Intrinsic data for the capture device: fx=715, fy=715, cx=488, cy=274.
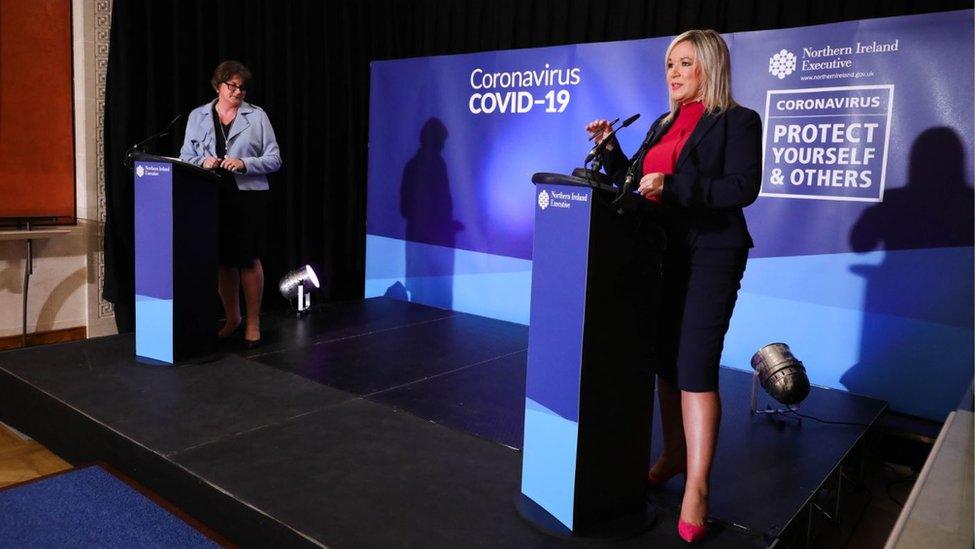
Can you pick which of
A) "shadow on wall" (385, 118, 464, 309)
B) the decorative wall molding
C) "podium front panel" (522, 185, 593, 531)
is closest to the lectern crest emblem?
"podium front panel" (522, 185, 593, 531)

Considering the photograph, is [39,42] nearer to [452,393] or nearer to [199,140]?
[199,140]

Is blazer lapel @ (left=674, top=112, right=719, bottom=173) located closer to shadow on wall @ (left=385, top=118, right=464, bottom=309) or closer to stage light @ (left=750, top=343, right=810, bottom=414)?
stage light @ (left=750, top=343, right=810, bottom=414)

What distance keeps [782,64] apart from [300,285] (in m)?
2.81

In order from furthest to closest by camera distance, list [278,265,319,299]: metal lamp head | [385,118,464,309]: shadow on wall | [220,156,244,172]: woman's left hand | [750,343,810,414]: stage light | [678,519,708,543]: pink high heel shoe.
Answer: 1. [385,118,464,309]: shadow on wall
2. [278,265,319,299]: metal lamp head
3. [220,156,244,172]: woman's left hand
4. [750,343,810,414]: stage light
5. [678,519,708,543]: pink high heel shoe

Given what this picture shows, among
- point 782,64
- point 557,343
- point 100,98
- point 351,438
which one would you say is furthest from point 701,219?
point 100,98

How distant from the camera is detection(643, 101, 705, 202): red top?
5.79 feet

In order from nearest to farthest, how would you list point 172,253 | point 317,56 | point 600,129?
point 600,129 → point 172,253 → point 317,56

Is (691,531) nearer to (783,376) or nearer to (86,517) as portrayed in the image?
(783,376)

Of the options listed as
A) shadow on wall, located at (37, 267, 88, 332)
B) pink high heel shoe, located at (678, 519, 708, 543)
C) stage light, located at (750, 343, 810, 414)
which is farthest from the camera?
shadow on wall, located at (37, 267, 88, 332)

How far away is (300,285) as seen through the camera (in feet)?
13.8

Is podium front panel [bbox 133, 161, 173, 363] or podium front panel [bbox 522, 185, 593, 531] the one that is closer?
podium front panel [bbox 522, 185, 593, 531]

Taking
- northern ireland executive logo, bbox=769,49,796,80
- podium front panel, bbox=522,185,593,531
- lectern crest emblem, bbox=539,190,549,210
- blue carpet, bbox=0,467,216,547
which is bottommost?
blue carpet, bbox=0,467,216,547

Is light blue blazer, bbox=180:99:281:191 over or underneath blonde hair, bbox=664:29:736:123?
underneath

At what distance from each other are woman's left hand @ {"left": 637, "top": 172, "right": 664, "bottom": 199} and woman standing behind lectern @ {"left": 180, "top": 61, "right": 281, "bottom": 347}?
2.00 metres
